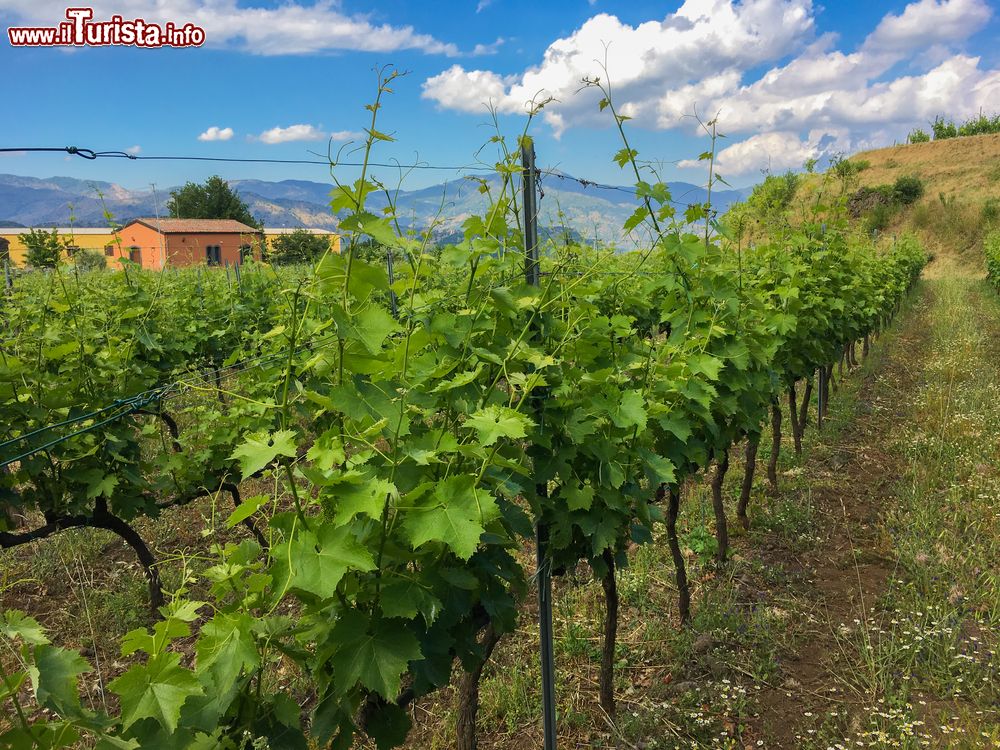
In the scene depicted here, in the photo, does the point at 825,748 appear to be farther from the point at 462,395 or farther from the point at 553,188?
the point at 553,188

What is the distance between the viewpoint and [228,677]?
138 cm

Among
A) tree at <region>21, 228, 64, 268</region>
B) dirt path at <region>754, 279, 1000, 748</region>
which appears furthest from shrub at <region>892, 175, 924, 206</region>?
tree at <region>21, 228, 64, 268</region>

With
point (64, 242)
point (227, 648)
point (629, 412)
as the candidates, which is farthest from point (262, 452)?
point (64, 242)

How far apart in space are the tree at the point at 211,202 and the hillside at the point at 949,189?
5215 centimetres

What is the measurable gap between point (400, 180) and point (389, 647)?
1.38 m

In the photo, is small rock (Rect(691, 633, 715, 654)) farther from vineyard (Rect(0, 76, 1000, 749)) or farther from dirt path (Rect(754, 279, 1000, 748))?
dirt path (Rect(754, 279, 1000, 748))

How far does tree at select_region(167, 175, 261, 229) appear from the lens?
5878cm

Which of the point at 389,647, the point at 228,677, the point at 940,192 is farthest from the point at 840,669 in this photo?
the point at 940,192

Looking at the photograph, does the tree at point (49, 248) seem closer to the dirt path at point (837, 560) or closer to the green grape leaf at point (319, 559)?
the green grape leaf at point (319, 559)

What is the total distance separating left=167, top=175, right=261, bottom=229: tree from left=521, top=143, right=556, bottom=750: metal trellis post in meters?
61.1

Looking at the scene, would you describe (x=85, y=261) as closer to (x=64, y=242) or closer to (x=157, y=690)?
(x=64, y=242)

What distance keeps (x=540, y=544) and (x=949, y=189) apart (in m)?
51.6

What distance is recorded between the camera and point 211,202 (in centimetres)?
6069

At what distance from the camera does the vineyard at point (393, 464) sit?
143 cm
